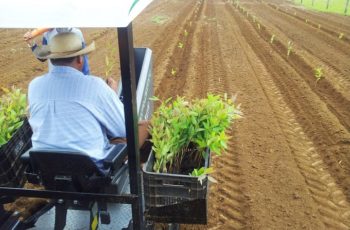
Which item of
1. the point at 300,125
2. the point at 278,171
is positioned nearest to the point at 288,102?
the point at 300,125

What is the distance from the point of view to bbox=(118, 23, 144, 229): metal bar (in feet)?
6.43

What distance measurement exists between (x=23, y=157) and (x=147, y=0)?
4.36 feet

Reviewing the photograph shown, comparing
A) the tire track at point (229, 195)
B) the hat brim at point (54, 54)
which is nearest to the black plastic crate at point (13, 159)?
the hat brim at point (54, 54)

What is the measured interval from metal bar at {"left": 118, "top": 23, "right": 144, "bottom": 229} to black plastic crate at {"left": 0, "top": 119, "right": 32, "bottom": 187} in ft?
3.15

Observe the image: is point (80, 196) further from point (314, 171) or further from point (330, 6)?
point (330, 6)

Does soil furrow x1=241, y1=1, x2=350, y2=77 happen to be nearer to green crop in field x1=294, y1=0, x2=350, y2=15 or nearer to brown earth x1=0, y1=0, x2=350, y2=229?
brown earth x1=0, y1=0, x2=350, y2=229

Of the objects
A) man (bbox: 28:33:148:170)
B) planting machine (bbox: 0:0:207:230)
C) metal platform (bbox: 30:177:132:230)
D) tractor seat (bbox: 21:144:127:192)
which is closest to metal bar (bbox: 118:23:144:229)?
planting machine (bbox: 0:0:207:230)

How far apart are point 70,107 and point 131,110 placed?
50 cm

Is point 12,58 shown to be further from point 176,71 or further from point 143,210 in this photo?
point 143,210

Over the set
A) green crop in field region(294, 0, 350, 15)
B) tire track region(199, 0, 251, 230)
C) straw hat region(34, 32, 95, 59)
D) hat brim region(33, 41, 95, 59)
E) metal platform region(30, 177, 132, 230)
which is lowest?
tire track region(199, 0, 251, 230)

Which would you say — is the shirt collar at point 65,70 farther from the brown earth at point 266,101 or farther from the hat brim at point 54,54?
Answer: the brown earth at point 266,101

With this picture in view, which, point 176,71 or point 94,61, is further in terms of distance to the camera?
point 94,61

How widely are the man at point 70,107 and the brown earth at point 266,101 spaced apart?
1531 millimetres

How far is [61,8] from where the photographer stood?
1.64 metres
